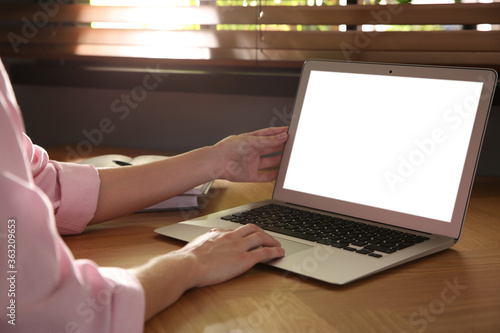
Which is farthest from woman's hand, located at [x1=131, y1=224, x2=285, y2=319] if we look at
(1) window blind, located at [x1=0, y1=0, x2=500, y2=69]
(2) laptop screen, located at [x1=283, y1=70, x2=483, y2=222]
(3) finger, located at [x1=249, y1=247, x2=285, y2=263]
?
(1) window blind, located at [x1=0, y1=0, x2=500, y2=69]

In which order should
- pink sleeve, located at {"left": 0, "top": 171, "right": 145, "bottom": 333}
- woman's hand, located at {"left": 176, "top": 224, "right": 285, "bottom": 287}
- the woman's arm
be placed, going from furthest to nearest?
the woman's arm, woman's hand, located at {"left": 176, "top": 224, "right": 285, "bottom": 287}, pink sleeve, located at {"left": 0, "top": 171, "right": 145, "bottom": 333}

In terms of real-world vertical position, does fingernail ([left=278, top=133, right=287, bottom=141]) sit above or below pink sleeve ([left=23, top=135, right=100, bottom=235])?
above

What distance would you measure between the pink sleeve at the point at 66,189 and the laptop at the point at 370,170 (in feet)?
0.47

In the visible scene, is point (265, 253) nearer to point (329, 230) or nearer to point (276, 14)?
point (329, 230)

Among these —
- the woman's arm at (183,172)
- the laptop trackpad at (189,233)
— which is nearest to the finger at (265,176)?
the woman's arm at (183,172)

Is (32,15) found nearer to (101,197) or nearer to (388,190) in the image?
(101,197)

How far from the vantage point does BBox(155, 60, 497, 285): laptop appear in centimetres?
86

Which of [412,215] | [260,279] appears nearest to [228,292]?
[260,279]

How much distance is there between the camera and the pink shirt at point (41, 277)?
23.2 inches

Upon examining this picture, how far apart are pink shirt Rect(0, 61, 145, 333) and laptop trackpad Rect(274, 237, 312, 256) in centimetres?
25

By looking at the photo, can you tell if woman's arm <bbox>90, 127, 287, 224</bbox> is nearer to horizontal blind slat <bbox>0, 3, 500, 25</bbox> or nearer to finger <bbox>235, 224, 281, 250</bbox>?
finger <bbox>235, 224, 281, 250</bbox>

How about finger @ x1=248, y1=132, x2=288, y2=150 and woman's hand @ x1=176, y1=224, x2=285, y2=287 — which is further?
finger @ x1=248, y1=132, x2=288, y2=150

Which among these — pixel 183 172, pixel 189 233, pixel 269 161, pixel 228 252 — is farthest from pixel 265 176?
pixel 228 252

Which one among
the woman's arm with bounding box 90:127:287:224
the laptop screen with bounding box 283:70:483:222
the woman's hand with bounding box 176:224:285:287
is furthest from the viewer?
the woman's arm with bounding box 90:127:287:224
